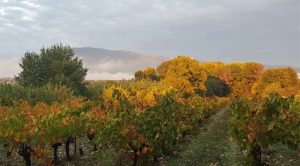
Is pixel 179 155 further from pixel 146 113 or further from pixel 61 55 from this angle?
pixel 61 55

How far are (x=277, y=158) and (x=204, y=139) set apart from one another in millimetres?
10902

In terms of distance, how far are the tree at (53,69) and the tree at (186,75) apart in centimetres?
2322

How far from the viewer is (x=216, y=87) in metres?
124

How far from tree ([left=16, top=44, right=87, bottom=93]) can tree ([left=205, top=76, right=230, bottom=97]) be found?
2128 inches

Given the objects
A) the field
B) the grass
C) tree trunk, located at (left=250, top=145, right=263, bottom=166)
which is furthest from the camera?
the grass

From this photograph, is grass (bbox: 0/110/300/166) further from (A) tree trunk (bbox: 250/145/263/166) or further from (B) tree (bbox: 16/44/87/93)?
(B) tree (bbox: 16/44/87/93)

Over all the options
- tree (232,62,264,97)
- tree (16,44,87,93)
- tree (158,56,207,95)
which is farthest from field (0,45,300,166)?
tree (232,62,264,97)

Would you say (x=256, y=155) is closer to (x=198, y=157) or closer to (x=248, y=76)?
(x=198, y=157)

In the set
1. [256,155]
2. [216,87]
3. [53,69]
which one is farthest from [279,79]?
[256,155]

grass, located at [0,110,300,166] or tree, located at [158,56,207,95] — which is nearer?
grass, located at [0,110,300,166]

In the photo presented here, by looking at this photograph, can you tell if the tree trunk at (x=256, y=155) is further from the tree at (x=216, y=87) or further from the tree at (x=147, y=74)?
the tree at (x=147, y=74)

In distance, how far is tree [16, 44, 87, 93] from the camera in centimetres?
7081

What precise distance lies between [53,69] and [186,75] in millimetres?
32346

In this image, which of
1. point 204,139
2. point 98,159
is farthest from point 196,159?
point 204,139
